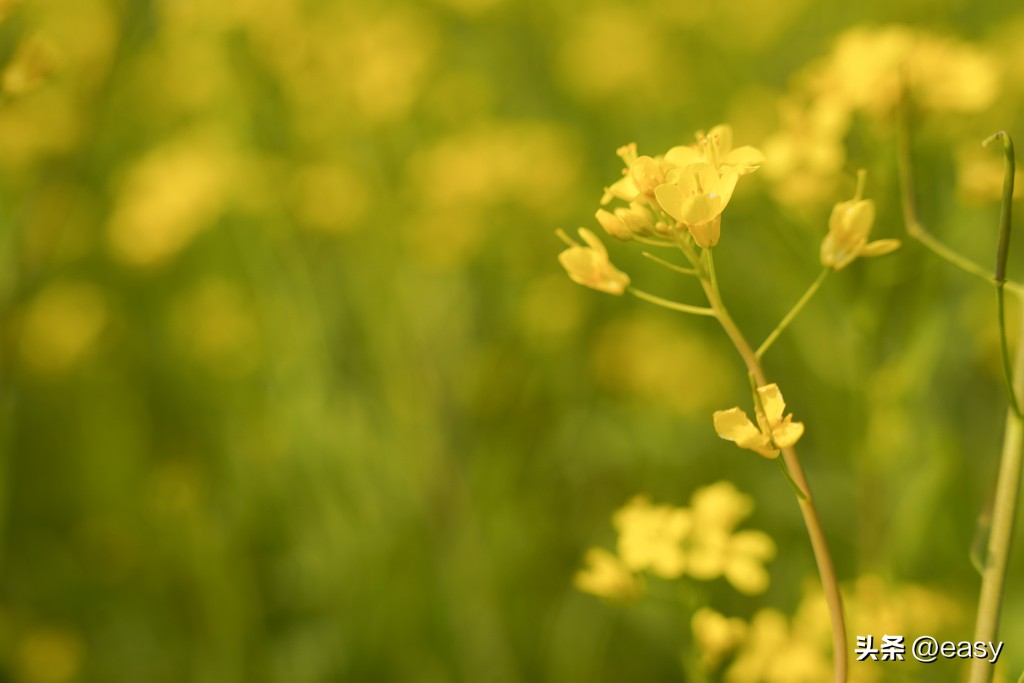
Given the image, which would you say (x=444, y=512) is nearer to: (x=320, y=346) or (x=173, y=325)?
(x=320, y=346)

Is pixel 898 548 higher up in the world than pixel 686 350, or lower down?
lower down

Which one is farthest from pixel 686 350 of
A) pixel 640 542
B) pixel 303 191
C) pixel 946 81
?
pixel 640 542

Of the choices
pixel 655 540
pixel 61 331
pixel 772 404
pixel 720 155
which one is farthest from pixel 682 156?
pixel 61 331

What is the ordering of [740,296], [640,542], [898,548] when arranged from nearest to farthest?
1. [640,542]
2. [898,548]
3. [740,296]

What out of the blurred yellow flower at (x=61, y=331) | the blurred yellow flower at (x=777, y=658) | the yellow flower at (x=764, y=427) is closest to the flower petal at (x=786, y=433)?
the yellow flower at (x=764, y=427)

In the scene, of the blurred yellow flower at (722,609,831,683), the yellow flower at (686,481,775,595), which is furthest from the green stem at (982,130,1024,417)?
the blurred yellow flower at (722,609,831,683)

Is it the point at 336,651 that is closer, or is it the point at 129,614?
the point at 336,651

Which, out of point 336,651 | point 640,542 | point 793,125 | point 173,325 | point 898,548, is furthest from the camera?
point 173,325
